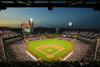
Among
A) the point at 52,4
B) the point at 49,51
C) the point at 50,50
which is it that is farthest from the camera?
the point at 50,50

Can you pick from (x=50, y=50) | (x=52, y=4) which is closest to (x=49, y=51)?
(x=50, y=50)

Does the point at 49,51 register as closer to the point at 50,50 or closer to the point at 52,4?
the point at 50,50

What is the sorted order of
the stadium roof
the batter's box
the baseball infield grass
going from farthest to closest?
1. the batter's box
2. the baseball infield grass
3. the stadium roof

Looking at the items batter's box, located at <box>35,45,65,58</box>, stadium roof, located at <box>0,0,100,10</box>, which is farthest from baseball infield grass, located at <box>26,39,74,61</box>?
stadium roof, located at <box>0,0,100,10</box>

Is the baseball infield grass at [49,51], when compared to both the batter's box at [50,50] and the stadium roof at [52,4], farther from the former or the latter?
the stadium roof at [52,4]

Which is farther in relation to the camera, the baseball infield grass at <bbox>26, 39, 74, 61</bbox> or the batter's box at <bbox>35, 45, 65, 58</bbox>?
the batter's box at <bbox>35, 45, 65, 58</bbox>

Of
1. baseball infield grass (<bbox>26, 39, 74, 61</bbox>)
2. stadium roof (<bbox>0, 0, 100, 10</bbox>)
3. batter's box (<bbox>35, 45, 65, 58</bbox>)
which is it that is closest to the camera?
stadium roof (<bbox>0, 0, 100, 10</bbox>)

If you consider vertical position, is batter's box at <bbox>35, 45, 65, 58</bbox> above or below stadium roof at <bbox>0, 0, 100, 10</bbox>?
below

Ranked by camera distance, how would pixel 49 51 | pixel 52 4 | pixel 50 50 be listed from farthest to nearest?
pixel 50 50 → pixel 49 51 → pixel 52 4

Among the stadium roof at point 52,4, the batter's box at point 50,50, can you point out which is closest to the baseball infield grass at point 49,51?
the batter's box at point 50,50

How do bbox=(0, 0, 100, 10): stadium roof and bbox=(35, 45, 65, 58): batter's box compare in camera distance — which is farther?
bbox=(35, 45, 65, 58): batter's box

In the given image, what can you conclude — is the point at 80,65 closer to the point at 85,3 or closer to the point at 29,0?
the point at 85,3

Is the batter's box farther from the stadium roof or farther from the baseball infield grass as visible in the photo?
the stadium roof
